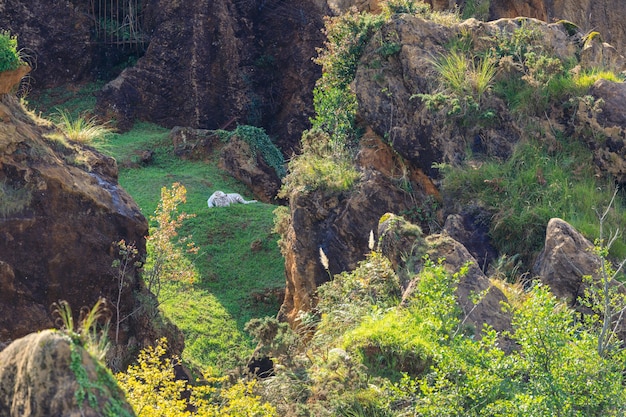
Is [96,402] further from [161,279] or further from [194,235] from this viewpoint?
[194,235]

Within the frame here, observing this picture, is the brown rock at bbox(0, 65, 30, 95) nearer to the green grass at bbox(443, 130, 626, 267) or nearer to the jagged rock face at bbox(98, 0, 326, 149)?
the green grass at bbox(443, 130, 626, 267)

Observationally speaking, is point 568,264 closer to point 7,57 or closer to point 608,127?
point 608,127

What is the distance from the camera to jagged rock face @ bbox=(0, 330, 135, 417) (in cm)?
587

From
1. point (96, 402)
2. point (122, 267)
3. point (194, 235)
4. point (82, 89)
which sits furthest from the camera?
point (82, 89)

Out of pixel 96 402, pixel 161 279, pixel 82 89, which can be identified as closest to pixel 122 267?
pixel 161 279

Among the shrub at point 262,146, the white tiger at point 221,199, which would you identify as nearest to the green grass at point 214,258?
the white tiger at point 221,199

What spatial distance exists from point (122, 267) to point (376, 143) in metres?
4.61

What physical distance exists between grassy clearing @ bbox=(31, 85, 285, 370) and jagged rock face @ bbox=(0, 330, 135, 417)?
389 inches

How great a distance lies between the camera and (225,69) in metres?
30.9

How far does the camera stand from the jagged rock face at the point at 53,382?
5867 millimetres

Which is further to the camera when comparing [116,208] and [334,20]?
[334,20]

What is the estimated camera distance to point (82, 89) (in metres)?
30.9

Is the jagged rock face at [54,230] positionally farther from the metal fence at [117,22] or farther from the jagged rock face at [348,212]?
the metal fence at [117,22]

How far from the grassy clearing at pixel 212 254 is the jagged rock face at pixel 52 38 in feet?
11.7
